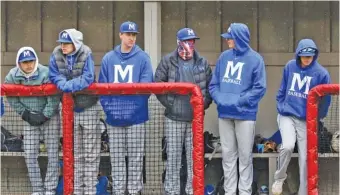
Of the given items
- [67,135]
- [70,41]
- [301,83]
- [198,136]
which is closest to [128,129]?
[67,135]

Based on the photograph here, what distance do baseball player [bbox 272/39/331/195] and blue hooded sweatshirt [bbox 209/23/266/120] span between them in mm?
339

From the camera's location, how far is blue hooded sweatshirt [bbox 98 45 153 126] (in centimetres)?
783

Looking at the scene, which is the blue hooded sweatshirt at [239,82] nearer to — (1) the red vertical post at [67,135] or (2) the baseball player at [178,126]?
(2) the baseball player at [178,126]

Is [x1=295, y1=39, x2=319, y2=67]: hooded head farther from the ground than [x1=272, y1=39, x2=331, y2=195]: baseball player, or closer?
farther from the ground

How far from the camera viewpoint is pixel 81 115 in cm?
786

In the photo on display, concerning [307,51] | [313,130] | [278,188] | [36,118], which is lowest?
[278,188]

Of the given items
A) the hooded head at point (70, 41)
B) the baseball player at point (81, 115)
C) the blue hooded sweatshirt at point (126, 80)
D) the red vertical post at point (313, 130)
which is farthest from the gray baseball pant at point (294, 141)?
the hooded head at point (70, 41)

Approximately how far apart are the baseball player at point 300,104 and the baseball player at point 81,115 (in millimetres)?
1855

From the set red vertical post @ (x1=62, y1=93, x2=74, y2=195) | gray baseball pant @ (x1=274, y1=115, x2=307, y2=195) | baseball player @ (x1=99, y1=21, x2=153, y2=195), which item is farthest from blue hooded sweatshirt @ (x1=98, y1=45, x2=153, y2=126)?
gray baseball pant @ (x1=274, y1=115, x2=307, y2=195)

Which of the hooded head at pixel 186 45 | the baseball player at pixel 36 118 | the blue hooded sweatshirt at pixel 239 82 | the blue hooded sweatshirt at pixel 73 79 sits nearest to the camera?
the blue hooded sweatshirt at pixel 73 79

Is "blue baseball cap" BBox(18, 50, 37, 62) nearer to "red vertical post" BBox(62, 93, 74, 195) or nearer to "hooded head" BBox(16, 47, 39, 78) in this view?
"hooded head" BBox(16, 47, 39, 78)

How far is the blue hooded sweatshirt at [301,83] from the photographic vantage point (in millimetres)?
7988

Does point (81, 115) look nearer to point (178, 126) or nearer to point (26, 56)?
point (26, 56)

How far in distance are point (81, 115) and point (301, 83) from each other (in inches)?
86.6
